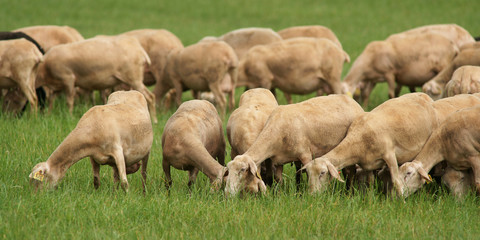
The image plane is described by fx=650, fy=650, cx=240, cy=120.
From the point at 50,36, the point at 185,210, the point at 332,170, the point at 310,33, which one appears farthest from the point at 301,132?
the point at 310,33

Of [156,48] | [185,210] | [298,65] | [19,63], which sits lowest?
[156,48]

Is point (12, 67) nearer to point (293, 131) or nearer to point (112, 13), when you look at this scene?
point (293, 131)

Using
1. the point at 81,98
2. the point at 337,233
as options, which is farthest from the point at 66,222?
the point at 81,98

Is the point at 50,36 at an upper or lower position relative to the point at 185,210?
lower

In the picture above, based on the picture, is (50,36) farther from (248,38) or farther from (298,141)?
(298,141)

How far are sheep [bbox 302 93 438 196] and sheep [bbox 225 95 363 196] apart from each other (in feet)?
1.24

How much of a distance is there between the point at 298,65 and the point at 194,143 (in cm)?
599

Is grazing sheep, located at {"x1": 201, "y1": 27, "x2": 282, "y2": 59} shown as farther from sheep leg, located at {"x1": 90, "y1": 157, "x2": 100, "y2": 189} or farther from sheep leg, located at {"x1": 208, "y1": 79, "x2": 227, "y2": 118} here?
sheep leg, located at {"x1": 90, "y1": 157, "x2": 100, "y2": 189}

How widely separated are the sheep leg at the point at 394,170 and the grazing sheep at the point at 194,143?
1901 mm

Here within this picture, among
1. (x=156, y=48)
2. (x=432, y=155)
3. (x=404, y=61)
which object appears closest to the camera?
(x=432, y=155)

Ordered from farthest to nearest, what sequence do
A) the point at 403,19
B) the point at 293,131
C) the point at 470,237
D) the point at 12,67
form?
the point at 403,19 < the point at 12,67 < the point at 293,131 < the point at 470,237

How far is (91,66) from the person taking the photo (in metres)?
12.4

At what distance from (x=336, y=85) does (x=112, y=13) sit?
2109 cm

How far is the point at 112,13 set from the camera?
32.3 m
